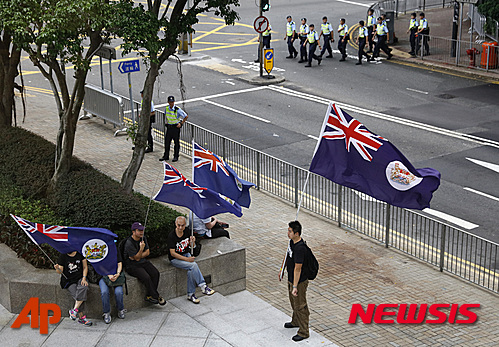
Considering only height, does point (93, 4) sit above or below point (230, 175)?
above

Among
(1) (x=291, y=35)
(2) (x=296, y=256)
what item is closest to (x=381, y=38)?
(1) (x=291, y=35)

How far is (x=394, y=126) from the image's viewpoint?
2175cm

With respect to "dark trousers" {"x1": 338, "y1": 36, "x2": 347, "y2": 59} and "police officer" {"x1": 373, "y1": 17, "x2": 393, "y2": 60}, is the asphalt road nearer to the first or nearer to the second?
"dark trousers" {"x1": 338, "y1": 36, "x2": 347, "y2": 59}

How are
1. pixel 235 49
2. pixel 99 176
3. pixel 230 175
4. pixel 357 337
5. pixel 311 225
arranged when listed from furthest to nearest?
pixel 235 49
pixel 311 225
pixel 99 176
pixel 230 175
pixel 357 337

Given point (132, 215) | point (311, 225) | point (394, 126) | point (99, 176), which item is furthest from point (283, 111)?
point (132, 215)

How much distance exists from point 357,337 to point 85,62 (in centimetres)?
639

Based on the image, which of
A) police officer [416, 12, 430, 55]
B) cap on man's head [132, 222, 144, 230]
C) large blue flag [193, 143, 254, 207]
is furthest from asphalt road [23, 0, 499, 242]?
cap on man's head [132, 222, 144, 230]

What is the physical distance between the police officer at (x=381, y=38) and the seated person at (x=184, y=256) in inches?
846

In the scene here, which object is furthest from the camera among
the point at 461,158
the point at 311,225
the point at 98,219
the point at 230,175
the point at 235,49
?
the point at 235,49

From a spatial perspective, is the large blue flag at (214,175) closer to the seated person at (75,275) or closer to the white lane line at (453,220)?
the seated person at (75,275)

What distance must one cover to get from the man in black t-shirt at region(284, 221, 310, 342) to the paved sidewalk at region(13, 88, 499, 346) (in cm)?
54

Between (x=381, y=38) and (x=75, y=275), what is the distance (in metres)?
23.0

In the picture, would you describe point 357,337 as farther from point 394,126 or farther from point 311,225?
point 394,126

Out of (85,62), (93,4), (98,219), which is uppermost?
(93,4)
